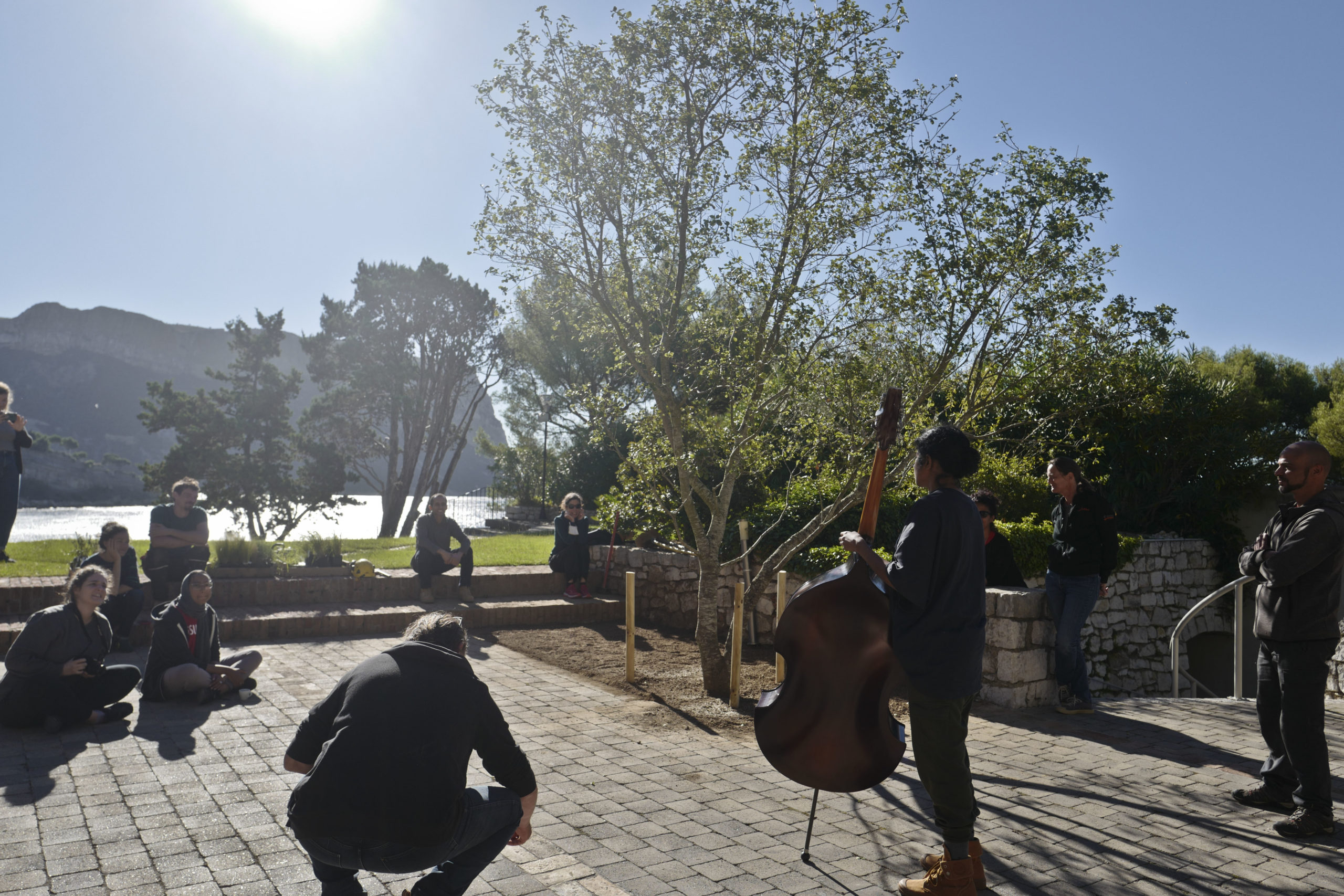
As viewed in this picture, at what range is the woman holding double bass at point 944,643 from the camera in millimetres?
3363

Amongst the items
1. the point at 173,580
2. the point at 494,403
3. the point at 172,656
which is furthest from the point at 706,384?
the point at 494,403

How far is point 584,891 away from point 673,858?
1.75 ft

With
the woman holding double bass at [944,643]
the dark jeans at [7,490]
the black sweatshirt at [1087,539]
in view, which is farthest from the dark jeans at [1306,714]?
the dark jeans at [7,490]

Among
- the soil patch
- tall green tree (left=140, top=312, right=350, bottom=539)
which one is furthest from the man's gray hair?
tall green tree (left=140, top=312, right=350, bottom=539)

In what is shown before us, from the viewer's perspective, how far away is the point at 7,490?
33.5 ft

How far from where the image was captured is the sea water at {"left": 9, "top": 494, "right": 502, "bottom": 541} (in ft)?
94.1

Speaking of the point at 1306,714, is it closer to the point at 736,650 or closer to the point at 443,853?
the point at 736,650

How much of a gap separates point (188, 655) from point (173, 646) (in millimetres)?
127

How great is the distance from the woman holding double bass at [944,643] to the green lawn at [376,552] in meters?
10.4

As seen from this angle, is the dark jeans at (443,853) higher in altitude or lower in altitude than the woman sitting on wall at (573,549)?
lower


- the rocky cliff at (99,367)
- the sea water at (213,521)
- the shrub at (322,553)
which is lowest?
the sea water at (213,521)

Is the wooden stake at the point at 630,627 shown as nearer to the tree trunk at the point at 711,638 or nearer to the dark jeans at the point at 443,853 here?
the tree trunk at the point at 711,638

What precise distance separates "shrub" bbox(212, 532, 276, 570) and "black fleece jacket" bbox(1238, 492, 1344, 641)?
10753 mm

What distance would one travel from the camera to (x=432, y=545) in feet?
36.6
